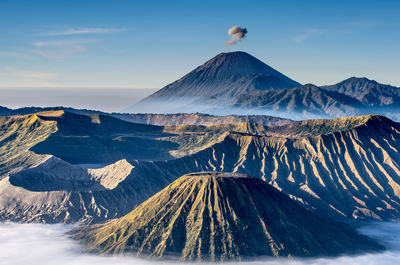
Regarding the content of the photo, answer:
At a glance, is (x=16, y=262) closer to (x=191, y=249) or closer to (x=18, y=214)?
(x=191, y=249)

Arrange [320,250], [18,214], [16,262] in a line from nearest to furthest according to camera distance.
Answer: [16,262]
[320,250]
[18,214]

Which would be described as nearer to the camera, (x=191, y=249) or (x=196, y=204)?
(x=191, y=249)

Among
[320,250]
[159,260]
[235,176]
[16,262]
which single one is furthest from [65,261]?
[320,250]

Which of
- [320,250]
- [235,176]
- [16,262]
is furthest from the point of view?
[235,176]

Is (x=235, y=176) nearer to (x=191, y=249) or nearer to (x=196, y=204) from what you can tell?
(x=196, y=204)

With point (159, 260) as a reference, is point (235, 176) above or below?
above

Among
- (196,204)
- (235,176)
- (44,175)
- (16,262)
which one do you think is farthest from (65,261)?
(44,175)
